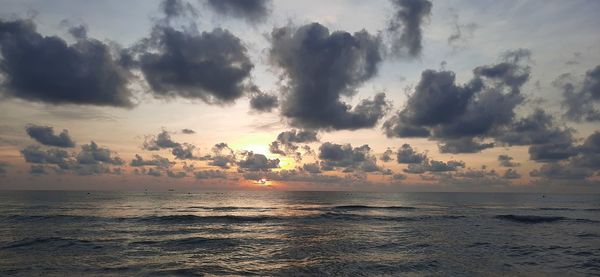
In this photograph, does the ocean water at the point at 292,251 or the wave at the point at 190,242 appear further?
the wave at the point at 190,242

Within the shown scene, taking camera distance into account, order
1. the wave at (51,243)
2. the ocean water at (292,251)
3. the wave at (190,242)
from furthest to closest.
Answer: the wave at (190,242), the wave at (51,243), the ocean water at (292,251)

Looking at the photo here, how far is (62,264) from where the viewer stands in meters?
31.4

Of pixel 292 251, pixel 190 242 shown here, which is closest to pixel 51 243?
pixel 190 242

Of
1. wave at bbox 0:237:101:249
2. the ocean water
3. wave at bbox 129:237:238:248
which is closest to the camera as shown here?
the ocean water

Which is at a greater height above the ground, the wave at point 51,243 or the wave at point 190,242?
the wave at point 51,243

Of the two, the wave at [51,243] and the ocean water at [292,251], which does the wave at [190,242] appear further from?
the wave at [51,243]

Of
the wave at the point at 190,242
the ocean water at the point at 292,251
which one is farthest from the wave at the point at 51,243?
the wave at the point at 190,242

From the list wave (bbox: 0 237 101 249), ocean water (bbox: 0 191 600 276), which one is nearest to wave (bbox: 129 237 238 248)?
ocean water (bbox: 0 191 600 276)

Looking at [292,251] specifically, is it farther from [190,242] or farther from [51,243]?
[51,243]

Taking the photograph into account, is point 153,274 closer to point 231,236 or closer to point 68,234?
point 231,236

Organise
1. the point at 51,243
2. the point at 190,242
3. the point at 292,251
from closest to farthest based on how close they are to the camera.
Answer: the point at 292,251 → the point at 51,243 → the point at 190,242

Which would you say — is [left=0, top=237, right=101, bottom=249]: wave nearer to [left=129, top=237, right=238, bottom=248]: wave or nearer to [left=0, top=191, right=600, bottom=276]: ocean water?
[left=0, top=191, right=600, bottom=276]: ocean water

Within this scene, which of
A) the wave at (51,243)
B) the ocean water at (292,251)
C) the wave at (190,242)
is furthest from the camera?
the wave at (190,242)

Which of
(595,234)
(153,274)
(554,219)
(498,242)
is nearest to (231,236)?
(153,274)
